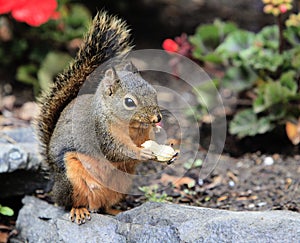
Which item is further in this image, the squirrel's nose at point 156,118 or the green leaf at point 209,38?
the green leaf at point 209,38

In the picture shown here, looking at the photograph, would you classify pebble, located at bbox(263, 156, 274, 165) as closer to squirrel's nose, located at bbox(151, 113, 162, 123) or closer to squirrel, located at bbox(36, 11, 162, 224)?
squirrel, located at bbox(36, 11, 162, 224)

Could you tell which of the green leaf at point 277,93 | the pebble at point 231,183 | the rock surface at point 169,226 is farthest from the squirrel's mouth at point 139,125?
the green leaf at point 277,93

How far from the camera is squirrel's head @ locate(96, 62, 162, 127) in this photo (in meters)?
3.17

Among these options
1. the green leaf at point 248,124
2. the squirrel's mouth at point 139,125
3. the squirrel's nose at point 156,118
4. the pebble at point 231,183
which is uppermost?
the green leaf at point 248,124

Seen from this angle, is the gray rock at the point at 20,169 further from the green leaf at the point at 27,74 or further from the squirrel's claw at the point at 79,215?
the green leaf at the point at 27,74

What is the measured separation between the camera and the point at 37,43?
575cm

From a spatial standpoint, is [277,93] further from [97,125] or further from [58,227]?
[58,227]

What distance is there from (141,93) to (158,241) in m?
0.79

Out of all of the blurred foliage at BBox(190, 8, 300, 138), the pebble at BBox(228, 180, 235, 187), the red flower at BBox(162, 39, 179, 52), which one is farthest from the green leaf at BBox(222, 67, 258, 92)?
the pebble at BBox(228, 180, 235, 187)

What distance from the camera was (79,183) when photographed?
3541mm

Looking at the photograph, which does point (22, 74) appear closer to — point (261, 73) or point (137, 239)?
point (261, 73)

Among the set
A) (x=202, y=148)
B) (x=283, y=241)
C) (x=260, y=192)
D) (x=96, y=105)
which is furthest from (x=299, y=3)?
(x=283, y=241)

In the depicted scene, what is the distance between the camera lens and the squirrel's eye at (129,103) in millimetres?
3219

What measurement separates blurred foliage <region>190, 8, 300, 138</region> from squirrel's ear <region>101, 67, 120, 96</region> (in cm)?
163
